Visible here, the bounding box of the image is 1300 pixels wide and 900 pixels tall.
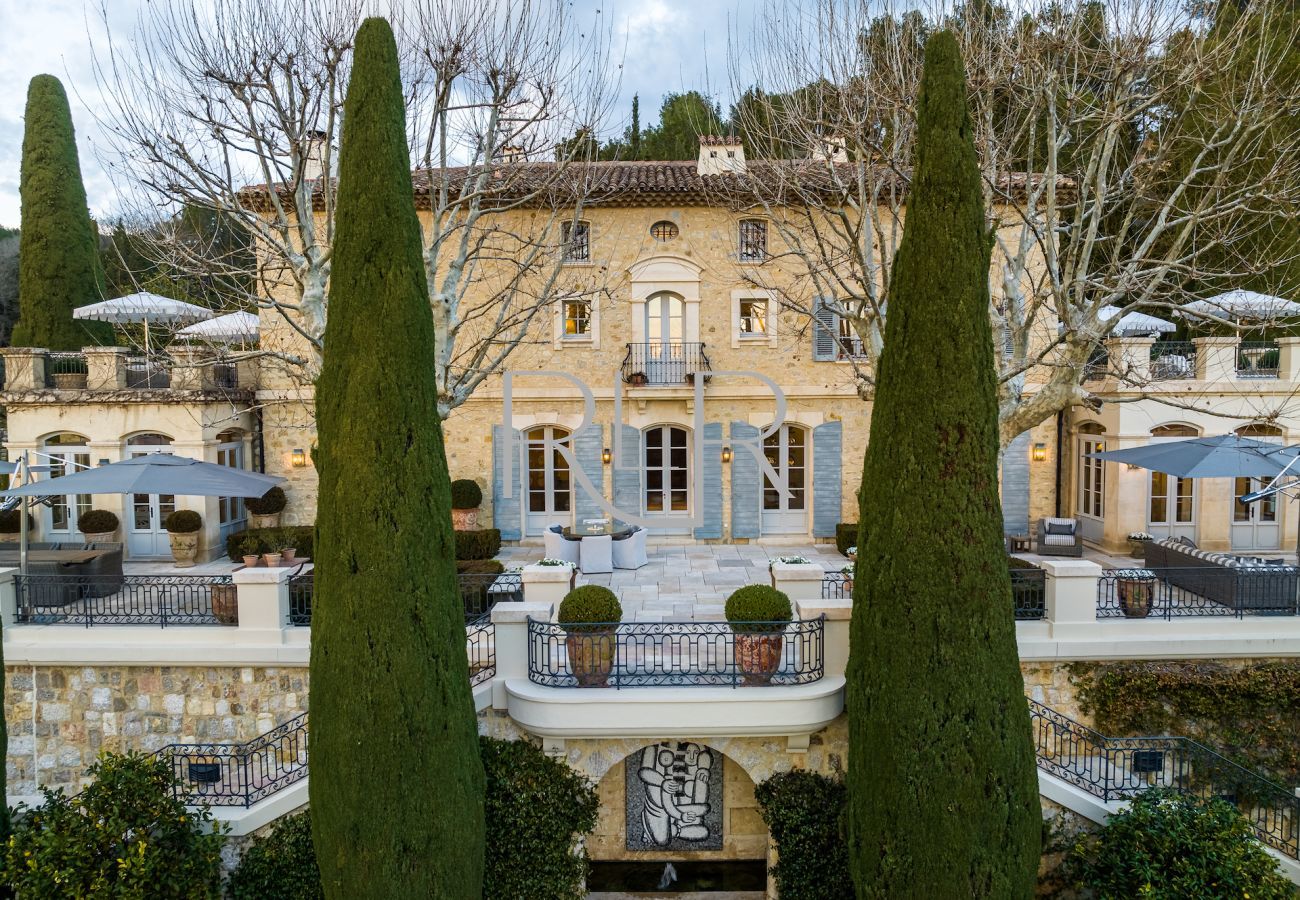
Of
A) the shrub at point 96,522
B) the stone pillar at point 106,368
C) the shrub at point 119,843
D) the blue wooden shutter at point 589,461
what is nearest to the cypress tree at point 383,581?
the shrub at point 119,843

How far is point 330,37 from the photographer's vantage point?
9.19 meters

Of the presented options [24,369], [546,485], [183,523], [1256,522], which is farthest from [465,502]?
[1256,522]

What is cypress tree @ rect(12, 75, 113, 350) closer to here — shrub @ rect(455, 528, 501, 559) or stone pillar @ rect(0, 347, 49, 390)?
stone pillar @ rect(0, 347, 49, 390)

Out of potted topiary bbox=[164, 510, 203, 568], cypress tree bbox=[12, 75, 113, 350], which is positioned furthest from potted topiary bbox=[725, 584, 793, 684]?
cypress tree bbox=[12, 75, 113, 350]

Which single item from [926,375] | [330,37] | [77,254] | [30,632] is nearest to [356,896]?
[30,632]

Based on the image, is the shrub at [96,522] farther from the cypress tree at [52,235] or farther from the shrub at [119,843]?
the shrub at [119,843]

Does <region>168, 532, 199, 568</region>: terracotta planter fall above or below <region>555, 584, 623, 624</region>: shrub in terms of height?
below

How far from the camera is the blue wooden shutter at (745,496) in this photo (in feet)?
52.7

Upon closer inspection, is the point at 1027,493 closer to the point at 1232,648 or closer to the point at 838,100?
the point at 1232,648

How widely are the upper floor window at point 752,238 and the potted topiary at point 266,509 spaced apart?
11070mm

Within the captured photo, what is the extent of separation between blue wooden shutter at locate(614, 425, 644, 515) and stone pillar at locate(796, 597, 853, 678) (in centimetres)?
844

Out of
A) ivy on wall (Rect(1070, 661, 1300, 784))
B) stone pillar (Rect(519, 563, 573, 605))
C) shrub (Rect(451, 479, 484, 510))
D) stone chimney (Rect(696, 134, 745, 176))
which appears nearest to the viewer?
ivy on wall (Rect(1070, 661, 1300, 784))

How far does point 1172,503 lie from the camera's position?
49.1ft

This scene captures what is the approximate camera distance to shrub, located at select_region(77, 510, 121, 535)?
14328mm
